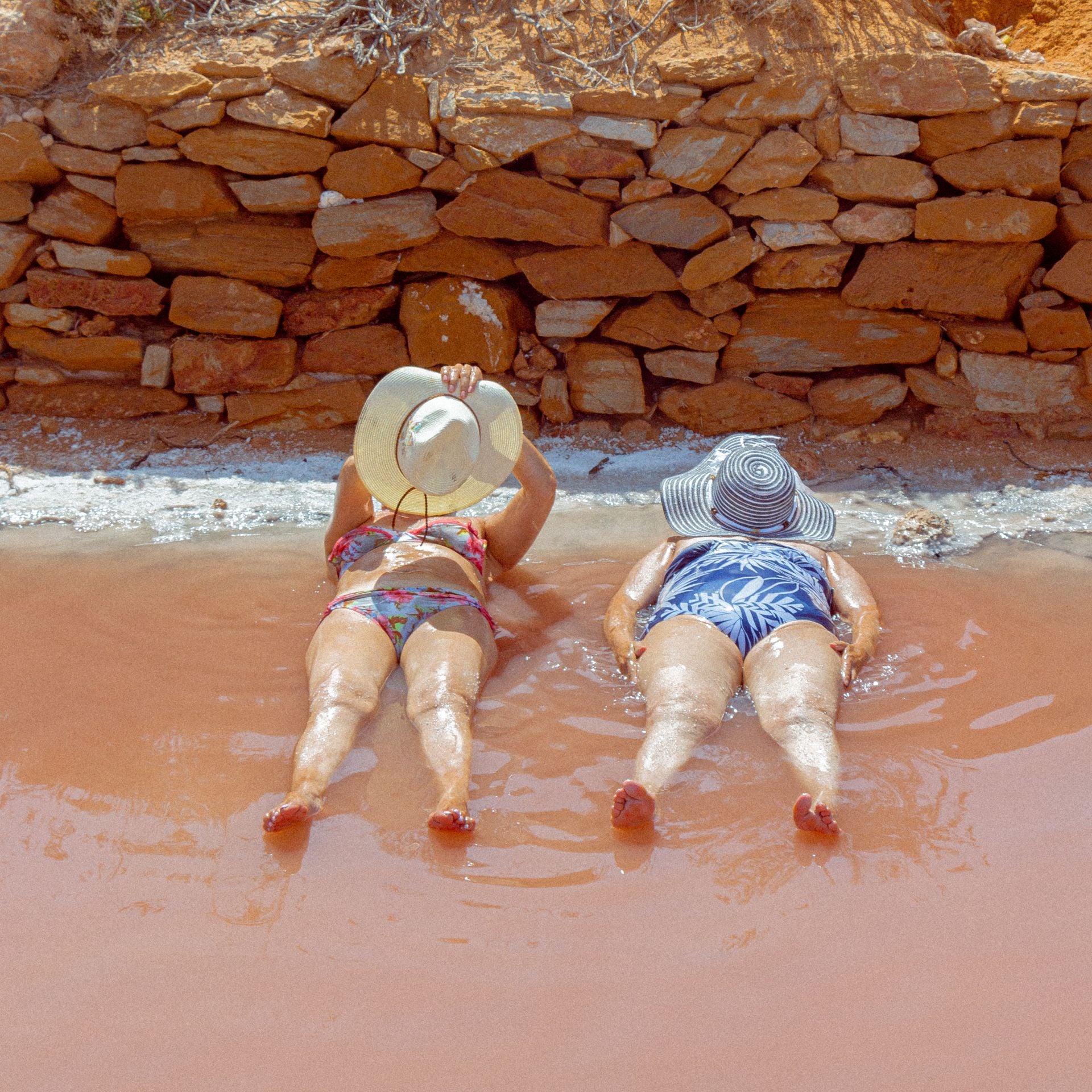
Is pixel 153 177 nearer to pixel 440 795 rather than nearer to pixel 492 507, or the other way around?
pixel 492 507

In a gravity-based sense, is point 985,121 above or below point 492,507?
above

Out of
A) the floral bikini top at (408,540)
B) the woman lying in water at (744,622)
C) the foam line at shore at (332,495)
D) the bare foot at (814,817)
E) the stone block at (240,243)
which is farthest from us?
the stone block at (240,243)

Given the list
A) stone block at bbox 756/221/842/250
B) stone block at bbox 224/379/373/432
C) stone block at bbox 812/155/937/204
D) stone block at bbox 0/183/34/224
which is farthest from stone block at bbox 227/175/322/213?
stone block at bbox 812/155/937/204

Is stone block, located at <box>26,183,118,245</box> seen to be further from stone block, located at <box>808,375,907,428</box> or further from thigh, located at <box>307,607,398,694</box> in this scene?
stone block, located at <box>808,375,907,428</box>

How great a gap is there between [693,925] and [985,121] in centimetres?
421

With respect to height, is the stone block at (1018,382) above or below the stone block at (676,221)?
below

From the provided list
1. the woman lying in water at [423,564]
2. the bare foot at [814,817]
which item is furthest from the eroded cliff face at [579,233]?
the bare foot at [814,817]

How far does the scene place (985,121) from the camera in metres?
4.79

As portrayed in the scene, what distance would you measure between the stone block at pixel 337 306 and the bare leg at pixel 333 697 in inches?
103

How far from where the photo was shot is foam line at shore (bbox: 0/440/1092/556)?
4.56 metres

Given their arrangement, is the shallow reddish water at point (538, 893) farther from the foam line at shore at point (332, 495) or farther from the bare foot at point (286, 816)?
the foam line at shore at point (332, 495)

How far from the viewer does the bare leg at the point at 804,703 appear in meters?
2.49

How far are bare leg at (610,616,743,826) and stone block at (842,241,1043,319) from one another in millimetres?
2805

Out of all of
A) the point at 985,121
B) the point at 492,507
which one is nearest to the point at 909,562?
the point at 492,507
